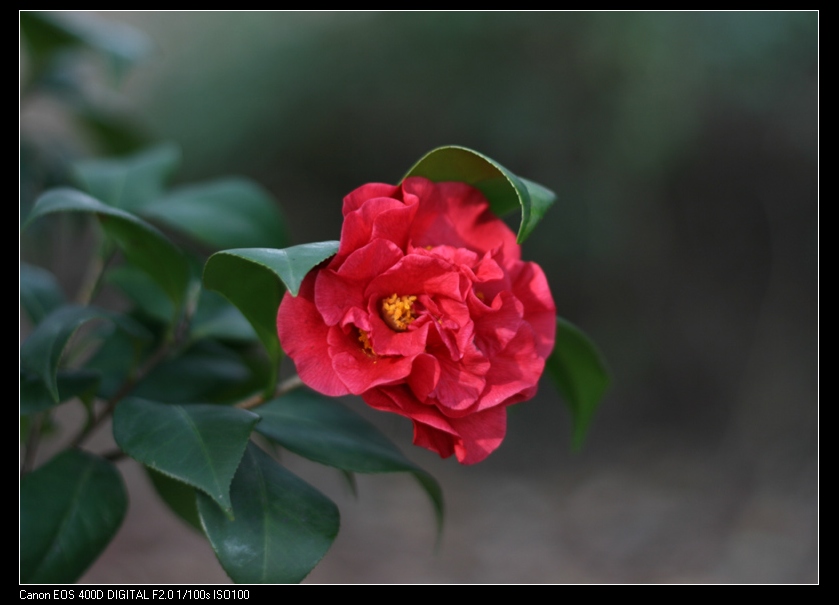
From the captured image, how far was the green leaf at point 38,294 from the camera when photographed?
35.2 inches

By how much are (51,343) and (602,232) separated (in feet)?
7.12

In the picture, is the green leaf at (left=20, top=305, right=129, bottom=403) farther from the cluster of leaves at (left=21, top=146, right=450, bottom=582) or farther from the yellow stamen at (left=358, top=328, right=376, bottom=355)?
the yellow stamen at (left=358, top=328, right=376, bottom=355)

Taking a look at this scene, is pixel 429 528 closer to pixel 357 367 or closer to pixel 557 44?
pixel 557 44

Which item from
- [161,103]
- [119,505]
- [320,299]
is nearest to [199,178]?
[161,103]

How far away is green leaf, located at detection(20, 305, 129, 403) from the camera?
0.65 m

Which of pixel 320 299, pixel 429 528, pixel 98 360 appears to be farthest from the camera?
pixel 429 528

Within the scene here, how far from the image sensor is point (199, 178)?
2.79m

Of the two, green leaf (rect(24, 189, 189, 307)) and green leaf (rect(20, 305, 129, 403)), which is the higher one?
green leaf (rect(24, 189, 189, 307))

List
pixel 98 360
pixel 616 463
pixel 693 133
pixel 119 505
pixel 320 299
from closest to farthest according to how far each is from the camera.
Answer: pixel 320 299, pixel 119 505, pixel 98 360, pixel 693 133, pixel 616 463

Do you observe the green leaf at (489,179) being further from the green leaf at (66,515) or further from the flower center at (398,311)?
the green leaf at (66,515)

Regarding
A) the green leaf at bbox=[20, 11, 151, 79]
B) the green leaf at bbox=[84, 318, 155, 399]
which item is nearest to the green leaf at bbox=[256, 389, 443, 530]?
the green leaf at bbox=[84, 318, 155, 399]

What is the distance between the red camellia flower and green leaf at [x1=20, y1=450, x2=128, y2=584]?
0.31 m

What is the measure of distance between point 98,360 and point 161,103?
2255 millimetres

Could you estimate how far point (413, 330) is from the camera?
564 mm
